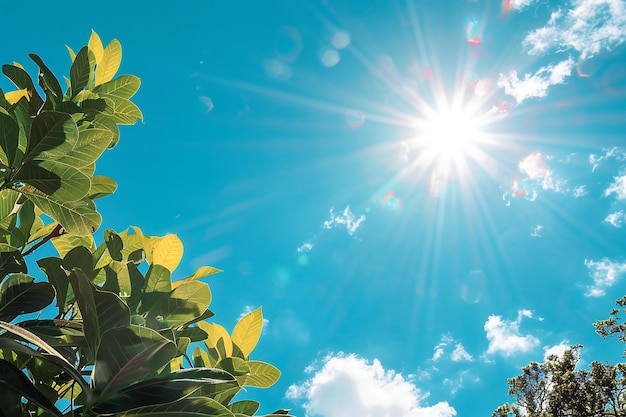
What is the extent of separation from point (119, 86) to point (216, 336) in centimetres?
91

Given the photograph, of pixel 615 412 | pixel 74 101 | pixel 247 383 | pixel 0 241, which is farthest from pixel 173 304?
pixel 615 412

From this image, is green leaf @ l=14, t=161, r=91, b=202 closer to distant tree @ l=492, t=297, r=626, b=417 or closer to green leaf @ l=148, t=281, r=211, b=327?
green leaf @ l=148, t=281, r=211, b=327

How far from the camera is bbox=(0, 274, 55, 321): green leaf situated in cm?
97

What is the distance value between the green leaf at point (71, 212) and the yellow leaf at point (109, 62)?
23.8 inches

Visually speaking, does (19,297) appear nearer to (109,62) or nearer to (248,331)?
(248,331)

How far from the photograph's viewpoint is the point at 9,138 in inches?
37.6

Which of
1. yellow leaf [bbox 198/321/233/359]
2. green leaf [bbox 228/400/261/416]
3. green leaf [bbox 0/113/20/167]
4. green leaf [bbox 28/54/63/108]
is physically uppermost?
green leaf [bbox 28/54/63/108]

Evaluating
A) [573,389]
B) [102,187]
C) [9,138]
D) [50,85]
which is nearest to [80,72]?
[50,85]

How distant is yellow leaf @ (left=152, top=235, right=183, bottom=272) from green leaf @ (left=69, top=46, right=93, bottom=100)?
1.83 feet

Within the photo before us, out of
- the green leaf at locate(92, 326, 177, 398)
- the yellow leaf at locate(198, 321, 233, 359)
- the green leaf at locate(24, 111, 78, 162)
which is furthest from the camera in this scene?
the yellow leaf at locate(198, 321, 233, 359)

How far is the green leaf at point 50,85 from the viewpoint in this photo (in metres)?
1.23

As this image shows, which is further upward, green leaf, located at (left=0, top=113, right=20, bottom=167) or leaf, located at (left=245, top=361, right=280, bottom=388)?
green leaf, located at (left=0, top=113, right=20, bottom=167)

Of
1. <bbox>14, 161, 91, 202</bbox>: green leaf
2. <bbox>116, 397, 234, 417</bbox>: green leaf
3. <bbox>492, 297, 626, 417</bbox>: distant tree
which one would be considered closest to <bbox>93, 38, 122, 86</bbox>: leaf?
<bbox>14, 161, 91, 202</bbox>: green leaf

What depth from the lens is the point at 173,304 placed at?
3.64 feet
